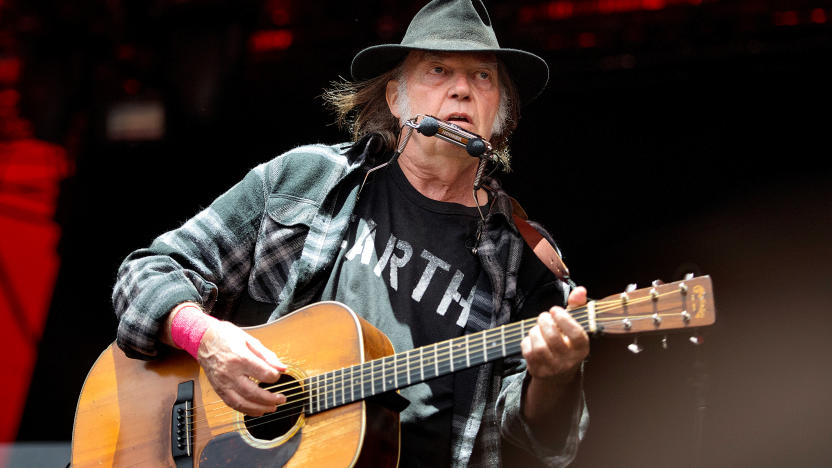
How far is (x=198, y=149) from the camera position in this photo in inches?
161

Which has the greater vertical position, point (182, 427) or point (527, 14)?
point (527, 14)

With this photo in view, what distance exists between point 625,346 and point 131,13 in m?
2.95

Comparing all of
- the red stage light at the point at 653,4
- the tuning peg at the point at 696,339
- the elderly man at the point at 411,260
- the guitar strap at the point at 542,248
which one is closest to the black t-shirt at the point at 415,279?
the elderly man at the point at 411,260

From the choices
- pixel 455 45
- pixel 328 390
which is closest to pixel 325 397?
pixel 328 390

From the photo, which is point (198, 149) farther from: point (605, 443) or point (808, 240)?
point (808, 240)

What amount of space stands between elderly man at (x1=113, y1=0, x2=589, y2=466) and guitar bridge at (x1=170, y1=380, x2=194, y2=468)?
0.15 metres

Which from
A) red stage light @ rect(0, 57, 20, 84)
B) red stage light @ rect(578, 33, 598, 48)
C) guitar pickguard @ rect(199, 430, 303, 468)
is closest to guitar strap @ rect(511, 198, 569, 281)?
guitar pickguard @ rect(199, 430, 303, 468)

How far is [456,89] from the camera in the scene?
9.14 ft

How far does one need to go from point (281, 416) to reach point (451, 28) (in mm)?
1456

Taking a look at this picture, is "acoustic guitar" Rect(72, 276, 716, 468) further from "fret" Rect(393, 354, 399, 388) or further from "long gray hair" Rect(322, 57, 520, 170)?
"long gray hair" Rect(322, 57, 520, 170)

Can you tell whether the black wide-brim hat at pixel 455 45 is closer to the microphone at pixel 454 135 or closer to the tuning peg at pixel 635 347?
the microphone at pixel 454 135

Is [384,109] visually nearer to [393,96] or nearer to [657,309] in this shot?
[393,96]

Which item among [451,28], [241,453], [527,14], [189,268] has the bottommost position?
[241,453]

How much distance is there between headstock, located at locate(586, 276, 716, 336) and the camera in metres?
1.87
